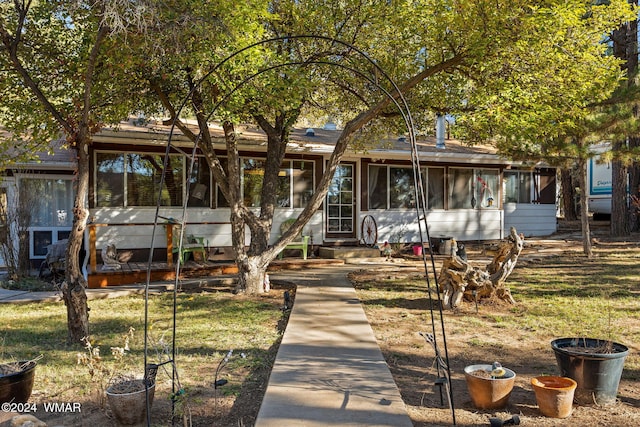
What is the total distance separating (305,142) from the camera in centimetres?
1209

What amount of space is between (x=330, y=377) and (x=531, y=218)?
15.0 m

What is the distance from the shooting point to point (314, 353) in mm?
5113

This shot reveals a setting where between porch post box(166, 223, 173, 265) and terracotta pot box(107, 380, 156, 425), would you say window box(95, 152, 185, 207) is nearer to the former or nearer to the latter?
porch post box(166, 223, 173, 265)

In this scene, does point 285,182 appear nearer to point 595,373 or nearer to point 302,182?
point 302,182

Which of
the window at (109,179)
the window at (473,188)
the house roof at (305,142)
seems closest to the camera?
the house roof at (305,142)

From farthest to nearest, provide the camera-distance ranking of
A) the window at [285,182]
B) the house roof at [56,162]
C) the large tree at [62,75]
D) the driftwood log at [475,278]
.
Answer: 1. the window at [285,182]
2. the house roof at [56,162]
3. the driftwood log at [475,278]
4. the large tree at [62,75]

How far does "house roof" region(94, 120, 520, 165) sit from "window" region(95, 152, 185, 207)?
0.62 metres

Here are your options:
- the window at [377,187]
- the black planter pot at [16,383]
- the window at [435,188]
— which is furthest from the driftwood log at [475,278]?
the window at [435,188]

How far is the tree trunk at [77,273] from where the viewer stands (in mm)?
5496

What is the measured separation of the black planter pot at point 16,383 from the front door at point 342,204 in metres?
10.1

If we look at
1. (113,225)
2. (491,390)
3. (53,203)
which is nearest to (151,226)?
(113,225)

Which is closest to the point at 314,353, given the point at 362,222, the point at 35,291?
the point at 35,291

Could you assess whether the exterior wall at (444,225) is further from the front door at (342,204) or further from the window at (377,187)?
the front door at (342,204)

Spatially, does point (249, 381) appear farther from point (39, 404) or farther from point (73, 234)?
point (73, 234)
